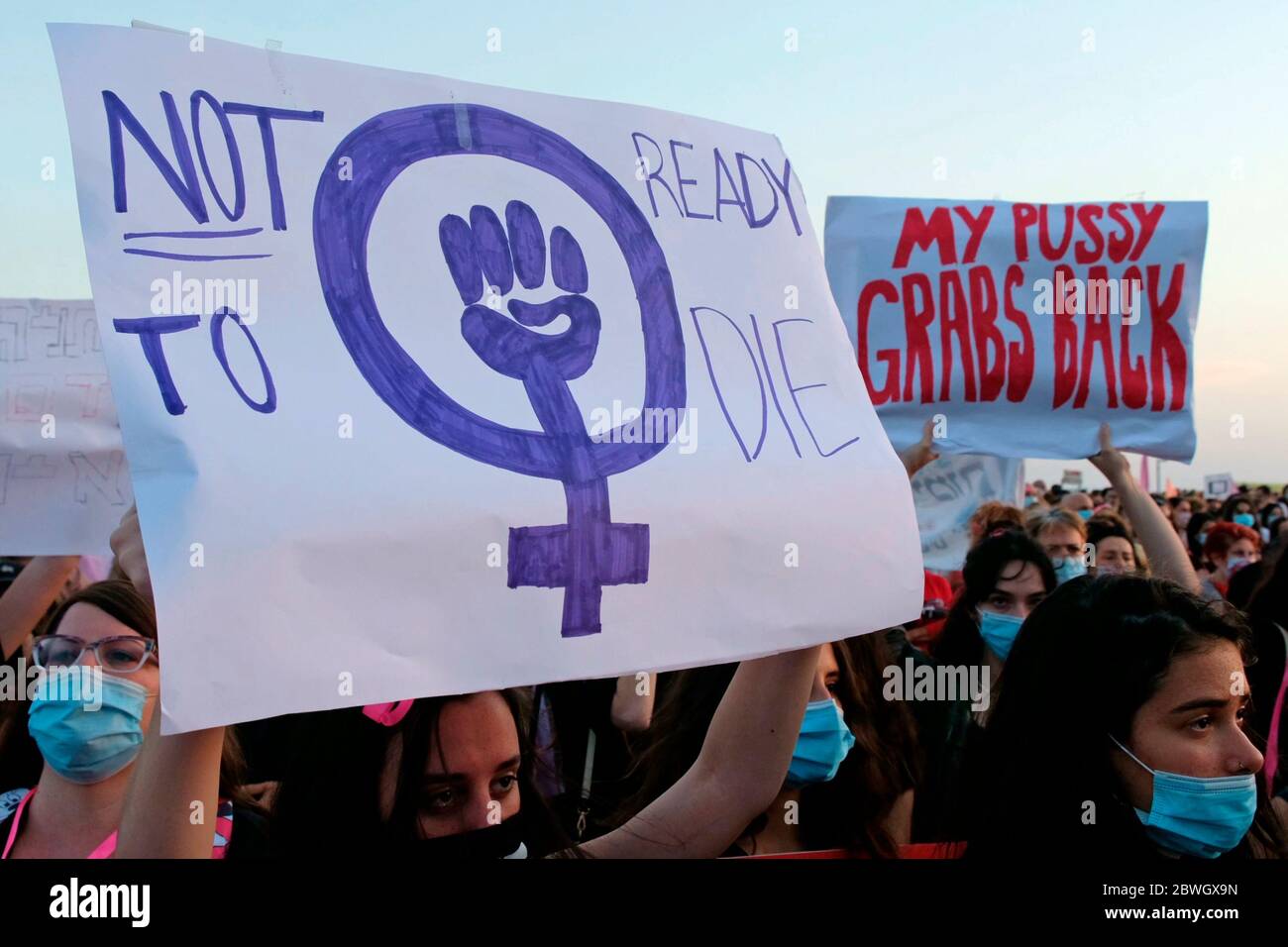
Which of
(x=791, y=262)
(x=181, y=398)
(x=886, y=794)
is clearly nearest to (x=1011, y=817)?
(x=886, y=794)

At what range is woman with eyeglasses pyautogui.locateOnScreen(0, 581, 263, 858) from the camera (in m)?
2.52

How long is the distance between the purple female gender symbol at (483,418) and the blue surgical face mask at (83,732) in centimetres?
132

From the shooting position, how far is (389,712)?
2.13 m

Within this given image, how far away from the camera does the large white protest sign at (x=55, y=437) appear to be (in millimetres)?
3561

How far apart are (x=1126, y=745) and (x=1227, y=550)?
5.91 meters

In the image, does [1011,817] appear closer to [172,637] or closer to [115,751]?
[172,637]

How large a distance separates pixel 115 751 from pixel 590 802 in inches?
48.4

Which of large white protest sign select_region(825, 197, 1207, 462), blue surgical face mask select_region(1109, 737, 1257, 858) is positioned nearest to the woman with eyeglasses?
blue surgical face mask select_region(1109, 737, 1257, 858)
